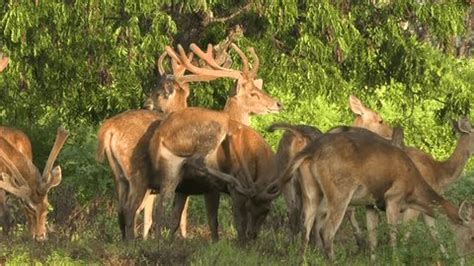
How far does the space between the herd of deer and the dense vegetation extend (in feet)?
9.94

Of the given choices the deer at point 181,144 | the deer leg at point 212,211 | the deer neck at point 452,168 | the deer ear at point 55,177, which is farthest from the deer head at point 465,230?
the deer ear at point 55,177

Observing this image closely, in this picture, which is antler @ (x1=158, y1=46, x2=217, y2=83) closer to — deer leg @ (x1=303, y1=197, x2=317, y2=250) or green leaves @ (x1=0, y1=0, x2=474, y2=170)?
green leaves @ (x1=0, y1=0, x2=474, y2=170)

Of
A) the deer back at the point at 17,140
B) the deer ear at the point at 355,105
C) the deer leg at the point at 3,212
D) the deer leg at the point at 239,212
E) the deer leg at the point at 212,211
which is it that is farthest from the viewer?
the deer ear at the point at 355,105

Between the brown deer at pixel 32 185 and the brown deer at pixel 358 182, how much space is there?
9.60 ft

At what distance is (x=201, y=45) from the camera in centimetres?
2033

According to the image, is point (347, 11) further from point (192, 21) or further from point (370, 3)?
point (192, 21)

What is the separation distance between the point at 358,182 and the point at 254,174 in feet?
5.79

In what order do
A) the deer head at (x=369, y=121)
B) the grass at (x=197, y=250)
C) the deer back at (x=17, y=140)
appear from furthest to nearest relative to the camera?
the deer head at (x=369, y=121), the deer back at (x=17, y=140), the grass at (x=197, y=250)

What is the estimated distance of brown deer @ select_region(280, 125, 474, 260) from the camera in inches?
500

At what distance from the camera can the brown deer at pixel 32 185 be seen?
14.2 meters

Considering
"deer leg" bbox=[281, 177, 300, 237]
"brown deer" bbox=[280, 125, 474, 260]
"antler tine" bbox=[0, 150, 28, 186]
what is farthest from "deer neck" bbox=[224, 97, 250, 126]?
"brown deer" bbox=[280, 125, 474, 260]

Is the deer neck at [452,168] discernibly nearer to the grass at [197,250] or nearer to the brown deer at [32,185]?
the grass at [197,250]

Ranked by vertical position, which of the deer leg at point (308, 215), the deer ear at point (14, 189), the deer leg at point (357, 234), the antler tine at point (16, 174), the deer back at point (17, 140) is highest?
the deer leg at point (308, 215)

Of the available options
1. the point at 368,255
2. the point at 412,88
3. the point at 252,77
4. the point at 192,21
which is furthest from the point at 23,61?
the point at 368,255
